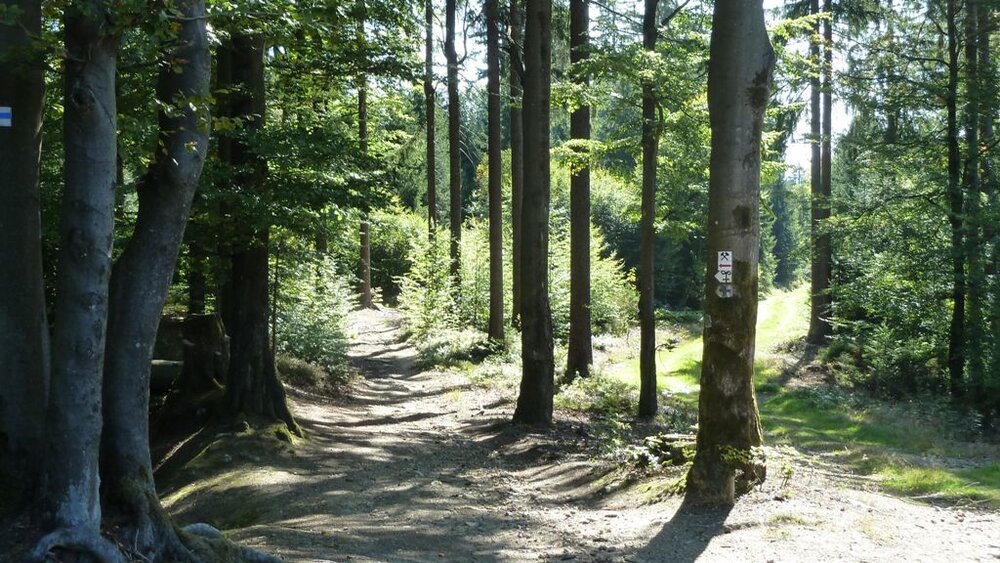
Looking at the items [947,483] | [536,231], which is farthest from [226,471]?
[947,483]

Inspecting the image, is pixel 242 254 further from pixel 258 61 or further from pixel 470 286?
pixel 470 286

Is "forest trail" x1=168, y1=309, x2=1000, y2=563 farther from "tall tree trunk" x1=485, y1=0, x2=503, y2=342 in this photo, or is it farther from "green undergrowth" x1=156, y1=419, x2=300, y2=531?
"tall tree trunk" x1=485, y1=0, x2=503, y2=342

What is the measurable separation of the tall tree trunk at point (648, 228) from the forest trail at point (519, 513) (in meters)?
1.69

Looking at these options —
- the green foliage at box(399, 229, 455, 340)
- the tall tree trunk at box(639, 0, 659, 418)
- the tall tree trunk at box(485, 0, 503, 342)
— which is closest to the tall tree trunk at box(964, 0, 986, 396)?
the tall tree trunk at box(639, 0, 659, 418)

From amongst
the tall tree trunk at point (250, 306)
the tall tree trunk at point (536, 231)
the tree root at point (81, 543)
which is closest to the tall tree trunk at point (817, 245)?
the tall tree trunk at point (536, 231)

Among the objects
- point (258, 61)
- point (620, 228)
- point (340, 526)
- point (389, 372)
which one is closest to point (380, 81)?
point (258, 61)

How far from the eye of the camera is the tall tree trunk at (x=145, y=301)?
5.66 metres

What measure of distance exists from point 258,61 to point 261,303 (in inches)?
139

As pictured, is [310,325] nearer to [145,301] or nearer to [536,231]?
[536,231]

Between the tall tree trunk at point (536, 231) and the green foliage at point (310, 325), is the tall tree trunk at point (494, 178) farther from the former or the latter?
the tall tree trunk at point (536, 231)

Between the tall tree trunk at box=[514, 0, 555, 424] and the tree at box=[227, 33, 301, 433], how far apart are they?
4139mm

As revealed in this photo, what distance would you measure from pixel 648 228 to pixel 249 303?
6841 millimetres

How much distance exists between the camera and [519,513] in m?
9.54

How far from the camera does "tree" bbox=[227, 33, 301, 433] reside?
12.2 meters
